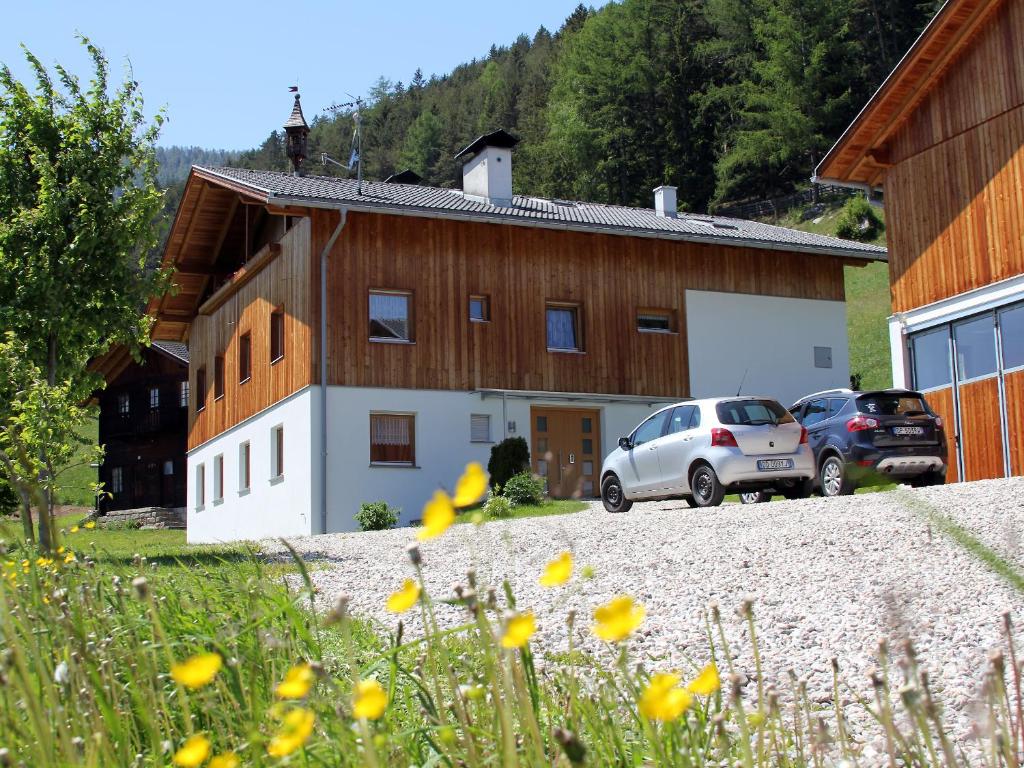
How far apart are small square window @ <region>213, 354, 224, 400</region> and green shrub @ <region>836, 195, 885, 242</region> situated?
3170 cm

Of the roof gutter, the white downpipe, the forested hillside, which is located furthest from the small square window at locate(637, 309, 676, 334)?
the forested hillside

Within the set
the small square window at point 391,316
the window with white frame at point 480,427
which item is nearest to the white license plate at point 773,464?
the window with white frame at point 480,427

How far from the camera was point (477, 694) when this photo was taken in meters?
2.44

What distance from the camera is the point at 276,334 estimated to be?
2764cm

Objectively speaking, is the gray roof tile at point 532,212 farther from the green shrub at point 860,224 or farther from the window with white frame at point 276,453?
the green shrub at point 860,224

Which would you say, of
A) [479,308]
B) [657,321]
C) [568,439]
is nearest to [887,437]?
[568,439]

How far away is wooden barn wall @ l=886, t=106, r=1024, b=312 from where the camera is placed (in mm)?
18312

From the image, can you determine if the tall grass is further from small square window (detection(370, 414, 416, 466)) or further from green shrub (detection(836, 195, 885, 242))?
green shrub (detection(836, 195, 885, 242))

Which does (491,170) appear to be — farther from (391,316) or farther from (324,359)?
(324,359)

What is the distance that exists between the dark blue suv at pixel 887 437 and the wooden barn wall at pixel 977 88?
195 inches

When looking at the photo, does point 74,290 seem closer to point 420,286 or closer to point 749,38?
point 420,286

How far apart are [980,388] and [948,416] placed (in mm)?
808

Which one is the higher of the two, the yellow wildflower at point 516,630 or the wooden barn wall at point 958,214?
the wooden barn wall at point 958,214

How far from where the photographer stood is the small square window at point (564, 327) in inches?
1091
